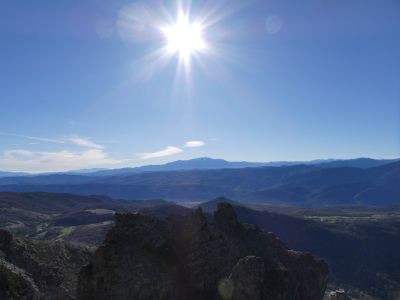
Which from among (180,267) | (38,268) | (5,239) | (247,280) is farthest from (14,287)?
(247,280)

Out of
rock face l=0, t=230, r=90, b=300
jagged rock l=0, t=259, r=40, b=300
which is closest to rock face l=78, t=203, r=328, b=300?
jagged rock l=0, t=259, r=40, b=300

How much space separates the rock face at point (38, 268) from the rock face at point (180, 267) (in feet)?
16.3

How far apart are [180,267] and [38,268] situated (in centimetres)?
1946

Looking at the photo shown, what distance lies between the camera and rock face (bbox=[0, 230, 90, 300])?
3647 cm

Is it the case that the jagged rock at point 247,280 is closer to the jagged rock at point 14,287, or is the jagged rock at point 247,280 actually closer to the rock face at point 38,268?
the jagged rock at point 14,287

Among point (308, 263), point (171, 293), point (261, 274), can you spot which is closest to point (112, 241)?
point (171, 293)

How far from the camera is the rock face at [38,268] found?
1436 inches

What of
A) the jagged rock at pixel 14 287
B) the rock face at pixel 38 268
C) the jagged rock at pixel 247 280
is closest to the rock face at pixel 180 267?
the jagged rock at pixel 247 280

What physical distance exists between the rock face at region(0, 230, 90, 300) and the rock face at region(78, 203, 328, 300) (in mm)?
4962

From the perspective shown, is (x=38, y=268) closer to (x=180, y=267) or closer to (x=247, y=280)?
(x=180, y=267)

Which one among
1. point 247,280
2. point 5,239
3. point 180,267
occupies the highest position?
point 5,239

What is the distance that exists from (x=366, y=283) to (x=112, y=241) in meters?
147

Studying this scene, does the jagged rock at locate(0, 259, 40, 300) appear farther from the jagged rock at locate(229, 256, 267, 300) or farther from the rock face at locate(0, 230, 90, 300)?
the jagged rock at locate(229, 256, 267, 300)

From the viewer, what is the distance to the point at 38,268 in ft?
164
